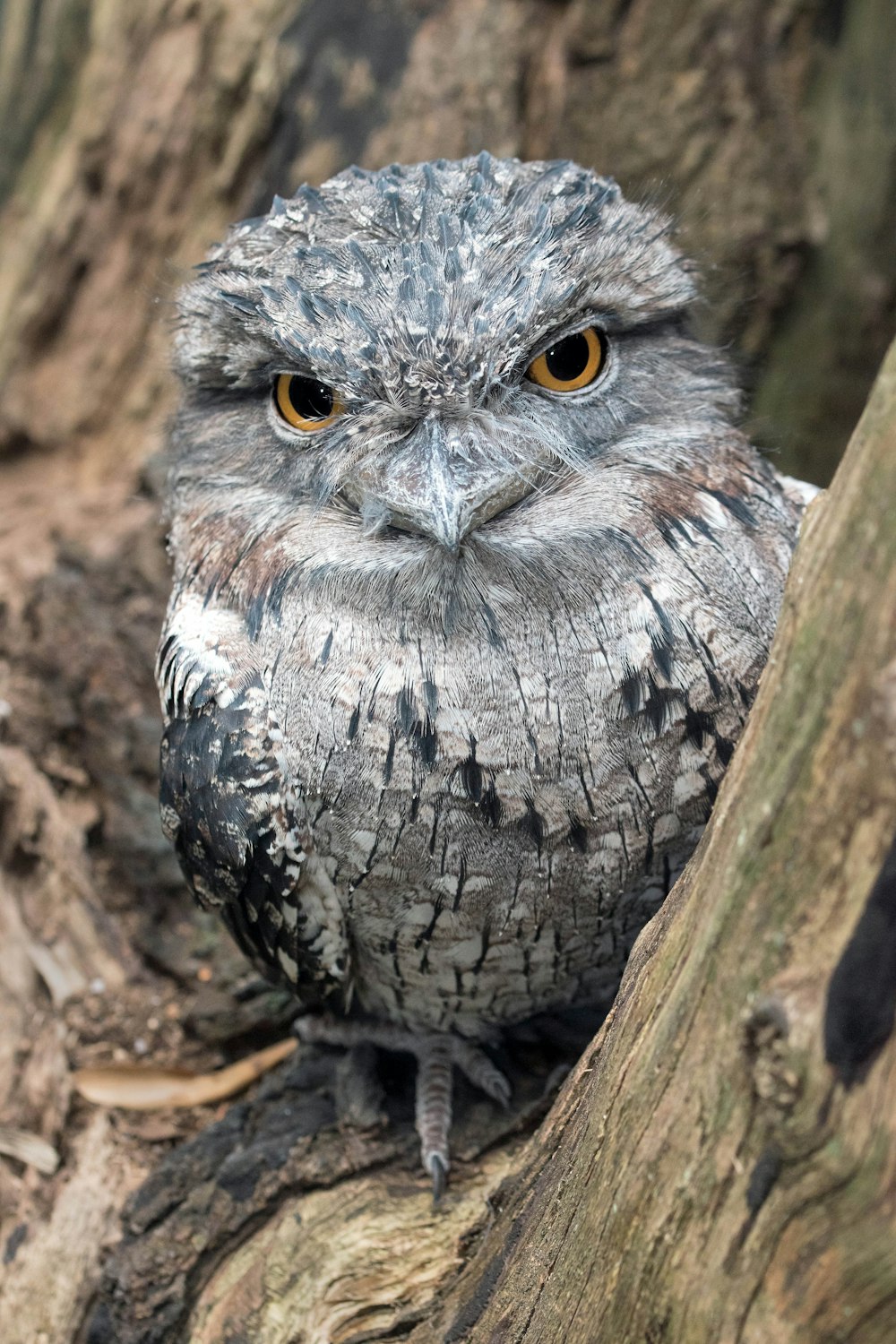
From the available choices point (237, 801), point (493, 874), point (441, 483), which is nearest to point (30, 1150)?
point (237, 801)

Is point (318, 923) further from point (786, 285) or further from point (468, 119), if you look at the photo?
point (786, 285)

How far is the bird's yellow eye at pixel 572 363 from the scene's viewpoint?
81.0 inches

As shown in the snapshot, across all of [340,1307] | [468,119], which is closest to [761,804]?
[340,1307]

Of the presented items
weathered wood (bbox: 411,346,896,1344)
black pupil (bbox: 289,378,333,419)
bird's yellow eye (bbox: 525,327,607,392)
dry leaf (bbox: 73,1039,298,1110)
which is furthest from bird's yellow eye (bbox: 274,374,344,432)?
dry leaf (bbox: 73,1039,298,1110)

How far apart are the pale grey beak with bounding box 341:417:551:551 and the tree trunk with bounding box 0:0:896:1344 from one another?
0.60 meters

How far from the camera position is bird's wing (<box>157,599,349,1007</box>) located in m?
2.13

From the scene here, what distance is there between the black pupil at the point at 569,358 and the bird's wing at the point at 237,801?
72 cm

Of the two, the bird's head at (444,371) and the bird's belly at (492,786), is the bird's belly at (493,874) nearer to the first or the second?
the bird's belly at (492,786)

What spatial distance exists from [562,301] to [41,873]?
7.34 feet

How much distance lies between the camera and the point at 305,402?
7.11ft

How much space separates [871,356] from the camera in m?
4.59

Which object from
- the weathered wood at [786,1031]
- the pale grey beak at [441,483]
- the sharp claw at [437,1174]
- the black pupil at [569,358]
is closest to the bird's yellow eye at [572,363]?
the black pupil at [569,358]

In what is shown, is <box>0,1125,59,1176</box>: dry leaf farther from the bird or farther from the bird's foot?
the bird

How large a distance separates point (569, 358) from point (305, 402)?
0.47 metres
